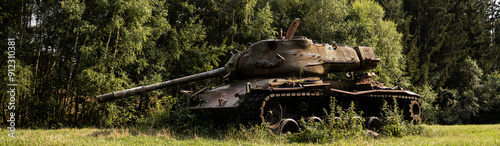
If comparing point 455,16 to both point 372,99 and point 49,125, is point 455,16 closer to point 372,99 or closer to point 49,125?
point 372,99

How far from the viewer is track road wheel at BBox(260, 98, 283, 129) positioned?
27.0 ft

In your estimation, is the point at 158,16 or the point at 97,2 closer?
the point at 97,2

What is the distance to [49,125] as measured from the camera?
13.8 meters

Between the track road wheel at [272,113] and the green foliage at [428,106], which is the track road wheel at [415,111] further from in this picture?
the green foliage at [428,106]

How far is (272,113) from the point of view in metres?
8.38

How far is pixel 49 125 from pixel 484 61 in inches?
1237

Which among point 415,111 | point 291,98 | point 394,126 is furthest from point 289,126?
point 415,111

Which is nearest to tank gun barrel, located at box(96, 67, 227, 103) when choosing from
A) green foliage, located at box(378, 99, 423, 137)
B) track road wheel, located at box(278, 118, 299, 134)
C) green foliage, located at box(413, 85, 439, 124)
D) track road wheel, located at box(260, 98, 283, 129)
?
track road wheel, located at box(260, 98, 283, 129)

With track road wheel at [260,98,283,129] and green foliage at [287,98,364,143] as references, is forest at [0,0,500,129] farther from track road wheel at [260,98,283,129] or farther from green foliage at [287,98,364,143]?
green foliage at [287,98,364,143]

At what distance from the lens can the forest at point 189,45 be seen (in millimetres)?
12977

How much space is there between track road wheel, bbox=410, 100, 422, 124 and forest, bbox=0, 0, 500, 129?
22.9ft

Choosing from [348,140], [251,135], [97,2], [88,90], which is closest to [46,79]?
[88,90]

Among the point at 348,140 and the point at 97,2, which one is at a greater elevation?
the point at 97,2

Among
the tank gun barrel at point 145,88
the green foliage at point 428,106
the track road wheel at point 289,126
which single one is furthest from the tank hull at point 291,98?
the green foliage at point 428,106
